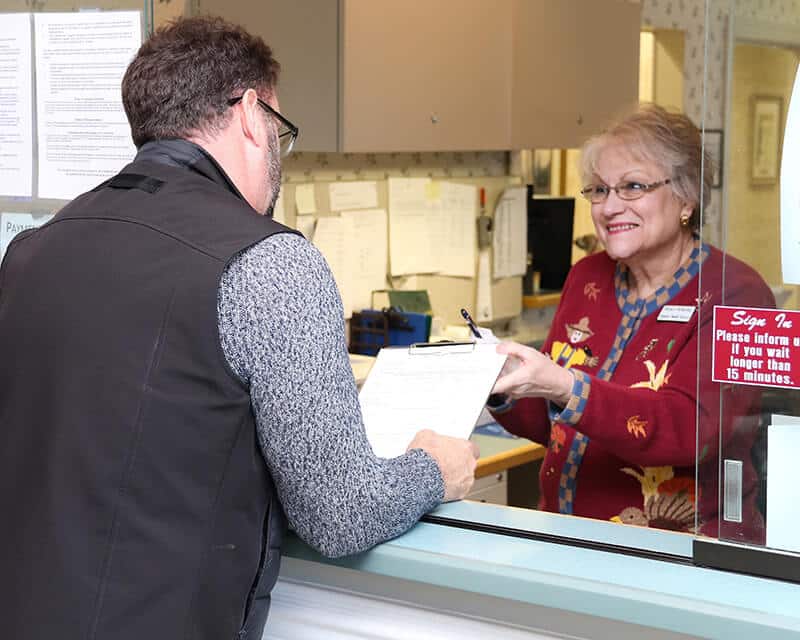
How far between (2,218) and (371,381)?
99 centimetres

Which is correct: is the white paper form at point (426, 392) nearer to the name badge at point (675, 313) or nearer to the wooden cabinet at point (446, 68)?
the name badge at point (675, 313)

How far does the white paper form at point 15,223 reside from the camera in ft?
7.93

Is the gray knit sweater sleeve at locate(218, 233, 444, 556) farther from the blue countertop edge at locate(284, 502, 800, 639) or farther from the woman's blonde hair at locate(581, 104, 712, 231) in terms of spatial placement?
the woman's blonde hair at locate(581, 104, 712, 231)

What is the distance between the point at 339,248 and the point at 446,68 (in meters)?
0.70

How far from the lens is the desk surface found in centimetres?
346

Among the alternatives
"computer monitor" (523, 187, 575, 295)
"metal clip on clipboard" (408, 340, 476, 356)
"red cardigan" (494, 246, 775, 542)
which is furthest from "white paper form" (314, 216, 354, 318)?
"metal clip on clipboard" (408, 340, 476, 356)

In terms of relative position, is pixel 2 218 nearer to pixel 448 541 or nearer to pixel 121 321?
pixel 121 321

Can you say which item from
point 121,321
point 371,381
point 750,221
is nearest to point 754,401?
point 750,221

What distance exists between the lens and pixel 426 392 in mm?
1859

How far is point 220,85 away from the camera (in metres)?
1.63

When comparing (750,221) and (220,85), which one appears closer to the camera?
(750,221)

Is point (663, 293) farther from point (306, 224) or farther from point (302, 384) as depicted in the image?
point (306, 224)

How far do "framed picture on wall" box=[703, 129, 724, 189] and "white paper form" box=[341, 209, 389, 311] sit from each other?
99.6 inches

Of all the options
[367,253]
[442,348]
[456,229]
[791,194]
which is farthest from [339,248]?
[791,194]
